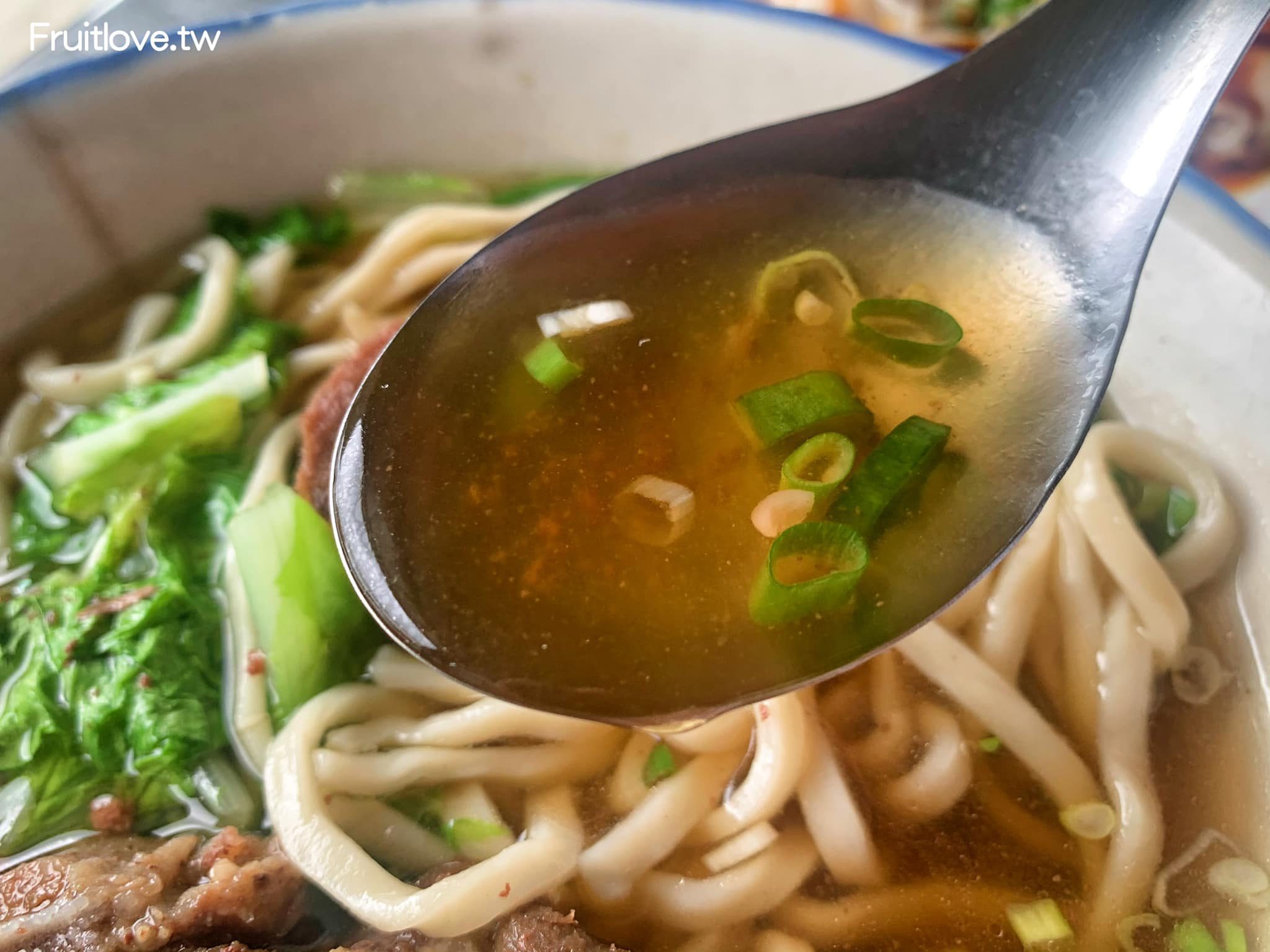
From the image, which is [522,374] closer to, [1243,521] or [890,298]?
[890,298]

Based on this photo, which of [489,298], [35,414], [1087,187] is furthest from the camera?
[35,414]

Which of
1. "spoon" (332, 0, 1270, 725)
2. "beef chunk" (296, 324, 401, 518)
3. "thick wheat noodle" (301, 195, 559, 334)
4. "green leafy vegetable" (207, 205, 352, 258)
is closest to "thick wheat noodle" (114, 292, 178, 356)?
"green leafy vegetable" (207, 205, 352, 258)

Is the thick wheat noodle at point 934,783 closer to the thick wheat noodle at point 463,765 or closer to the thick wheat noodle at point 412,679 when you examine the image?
the thick wheat noodle at point 463,765

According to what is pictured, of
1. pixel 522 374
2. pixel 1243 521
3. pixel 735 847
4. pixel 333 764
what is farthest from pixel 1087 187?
pixel 333 764

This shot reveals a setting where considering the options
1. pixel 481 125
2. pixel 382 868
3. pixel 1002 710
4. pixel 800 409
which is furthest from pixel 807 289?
pixel 481 125

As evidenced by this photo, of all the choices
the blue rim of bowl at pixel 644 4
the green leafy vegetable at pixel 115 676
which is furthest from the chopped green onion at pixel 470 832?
the blue rim of bowl at pixel 644 4

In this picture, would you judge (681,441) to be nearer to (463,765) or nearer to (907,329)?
(907,329)
